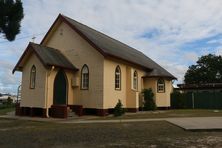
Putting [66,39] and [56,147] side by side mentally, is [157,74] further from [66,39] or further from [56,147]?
[56,147]

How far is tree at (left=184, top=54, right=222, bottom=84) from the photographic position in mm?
67000

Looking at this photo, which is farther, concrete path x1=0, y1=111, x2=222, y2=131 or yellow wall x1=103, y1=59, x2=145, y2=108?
yellow wall x1=103, y1=59, x2=145, y2=108

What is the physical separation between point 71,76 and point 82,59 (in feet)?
5.12

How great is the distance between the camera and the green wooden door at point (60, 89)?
23500mm

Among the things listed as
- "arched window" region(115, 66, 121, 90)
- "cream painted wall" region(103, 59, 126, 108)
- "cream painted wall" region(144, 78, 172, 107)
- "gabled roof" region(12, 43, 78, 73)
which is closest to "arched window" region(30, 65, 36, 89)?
"gabled roof" region(12, 43, 78, 73)

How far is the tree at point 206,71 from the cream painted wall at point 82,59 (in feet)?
155

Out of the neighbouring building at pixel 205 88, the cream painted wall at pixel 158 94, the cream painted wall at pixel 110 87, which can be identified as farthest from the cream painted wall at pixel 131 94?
the neighbouring building at pixel 205 88

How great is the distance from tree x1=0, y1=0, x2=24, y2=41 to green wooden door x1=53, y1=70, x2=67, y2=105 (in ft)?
Answer: 21.8

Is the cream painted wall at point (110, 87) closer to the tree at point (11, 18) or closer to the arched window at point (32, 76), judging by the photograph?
the arched window at point (32, 76)

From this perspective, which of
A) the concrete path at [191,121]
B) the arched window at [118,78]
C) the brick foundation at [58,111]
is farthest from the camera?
the arched window at [118,78]

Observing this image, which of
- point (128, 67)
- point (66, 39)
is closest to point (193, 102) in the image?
point (128, 67)

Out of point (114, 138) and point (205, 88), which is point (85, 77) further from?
point (205, 88)

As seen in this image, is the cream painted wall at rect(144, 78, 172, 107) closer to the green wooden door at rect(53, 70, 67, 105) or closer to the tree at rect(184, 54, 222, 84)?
the green wooden door at rect(53, 70, 67, 105)

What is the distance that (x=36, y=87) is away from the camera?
23.3 meters
